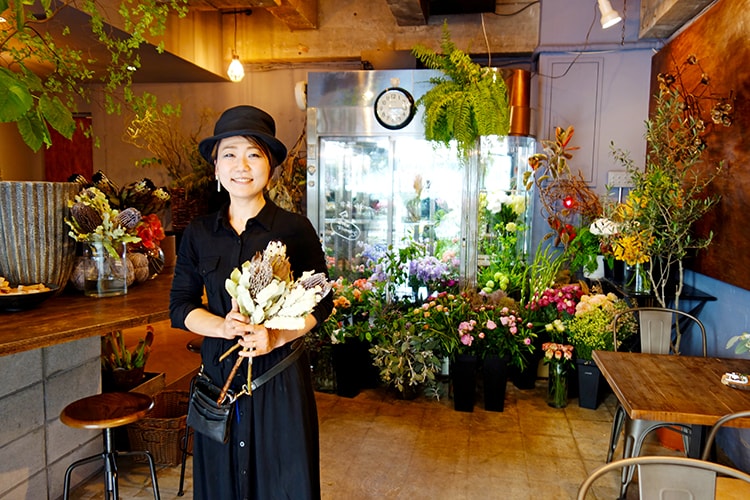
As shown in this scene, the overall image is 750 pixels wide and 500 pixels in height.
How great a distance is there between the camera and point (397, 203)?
5.21m

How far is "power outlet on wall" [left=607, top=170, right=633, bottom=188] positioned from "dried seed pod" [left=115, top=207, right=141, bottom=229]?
4.18 meters

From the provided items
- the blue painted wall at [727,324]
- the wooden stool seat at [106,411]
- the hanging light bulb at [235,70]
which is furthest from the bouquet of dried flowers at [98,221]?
the hanging light bulb at [235,70]

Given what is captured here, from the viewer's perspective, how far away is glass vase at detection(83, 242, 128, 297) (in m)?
2.44

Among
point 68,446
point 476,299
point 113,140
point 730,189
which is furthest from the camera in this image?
point 113,140

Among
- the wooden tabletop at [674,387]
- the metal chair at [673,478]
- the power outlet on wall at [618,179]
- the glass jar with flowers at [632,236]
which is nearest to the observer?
the metal chair at [673,478]

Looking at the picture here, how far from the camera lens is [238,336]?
1.70 meters

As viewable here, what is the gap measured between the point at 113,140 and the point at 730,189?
6.40 m

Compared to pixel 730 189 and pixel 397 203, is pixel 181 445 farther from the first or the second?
pixel 730 189

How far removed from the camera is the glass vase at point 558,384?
12.6 feet

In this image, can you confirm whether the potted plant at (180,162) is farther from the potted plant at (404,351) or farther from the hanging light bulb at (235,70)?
the potted plant at (404,351)

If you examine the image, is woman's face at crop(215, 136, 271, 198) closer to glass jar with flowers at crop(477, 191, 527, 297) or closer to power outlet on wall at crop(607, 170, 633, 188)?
glass jar with flowers at crop(477, 191, 527, 297)

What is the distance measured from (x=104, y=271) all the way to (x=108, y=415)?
70 cm

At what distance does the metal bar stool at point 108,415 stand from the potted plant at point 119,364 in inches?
36.2

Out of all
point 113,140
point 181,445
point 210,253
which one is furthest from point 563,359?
point 113,140
